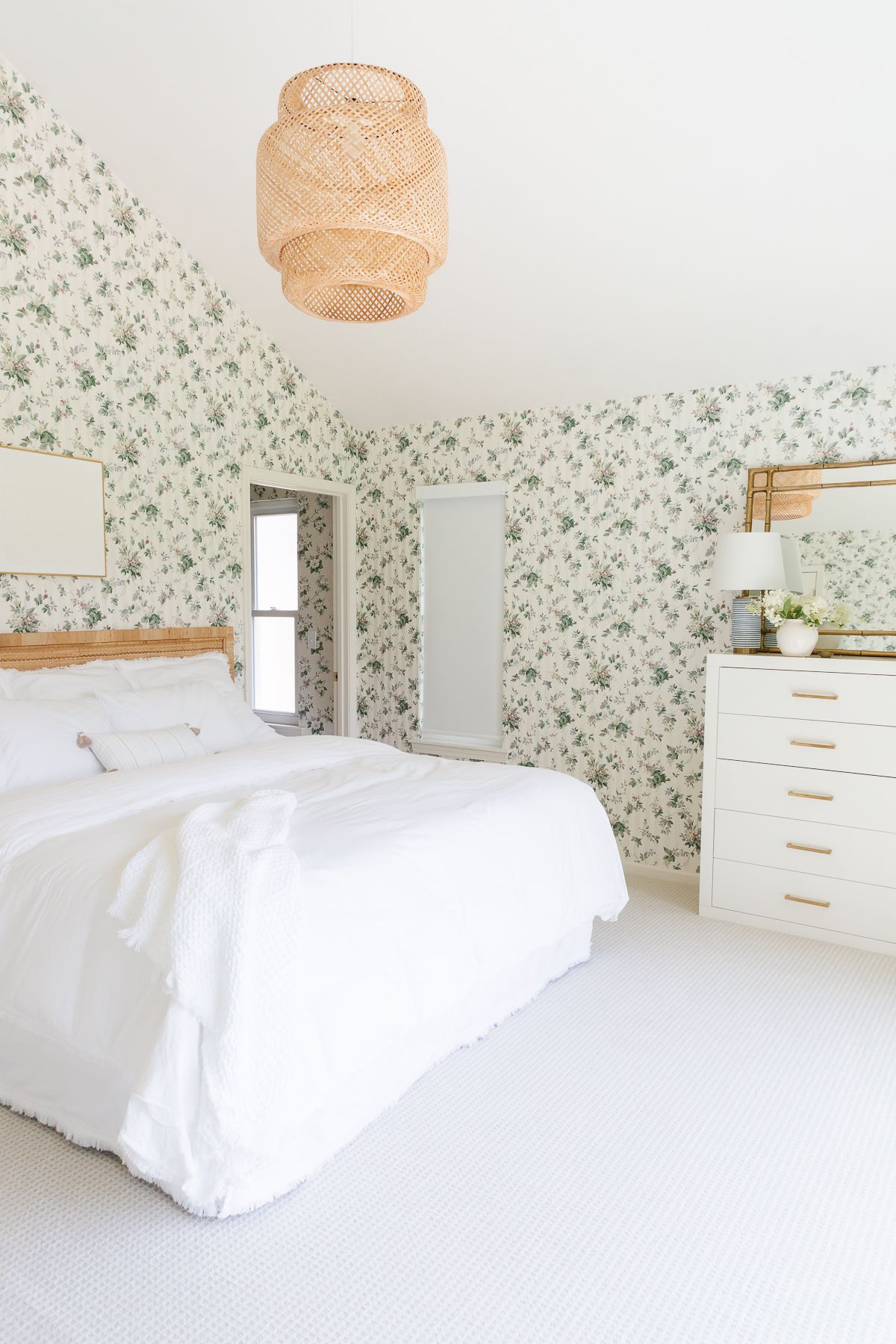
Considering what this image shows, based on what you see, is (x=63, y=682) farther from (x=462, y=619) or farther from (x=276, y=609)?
(x=276, y=609)

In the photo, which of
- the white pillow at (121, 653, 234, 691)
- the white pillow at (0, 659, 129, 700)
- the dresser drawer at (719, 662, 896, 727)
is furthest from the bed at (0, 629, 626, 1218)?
the dresser drawer at (719, 662, 896, 727)

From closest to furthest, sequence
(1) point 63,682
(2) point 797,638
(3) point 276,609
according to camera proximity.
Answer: (1) point 63,682 < (2) point 797,638 < (3) point 276,609

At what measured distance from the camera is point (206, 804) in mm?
2330

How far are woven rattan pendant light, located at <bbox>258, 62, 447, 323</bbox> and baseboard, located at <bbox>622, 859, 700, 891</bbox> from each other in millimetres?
3034

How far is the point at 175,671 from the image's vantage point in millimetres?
3799

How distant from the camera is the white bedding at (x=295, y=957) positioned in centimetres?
179

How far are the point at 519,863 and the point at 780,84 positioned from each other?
7.94 feet

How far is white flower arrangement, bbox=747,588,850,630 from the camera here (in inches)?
143

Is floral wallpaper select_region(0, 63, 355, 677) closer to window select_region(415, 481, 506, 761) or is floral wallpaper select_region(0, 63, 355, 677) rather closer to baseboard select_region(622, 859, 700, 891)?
window select_region(415, 481, 506, 761)

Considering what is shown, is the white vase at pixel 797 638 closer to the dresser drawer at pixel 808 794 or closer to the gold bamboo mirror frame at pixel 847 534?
the gold bamboo mirror frame at pixel 847 534

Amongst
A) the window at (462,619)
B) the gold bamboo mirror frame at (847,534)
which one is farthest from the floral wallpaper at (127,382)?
the gold bamboo mirror frame at (847,534)

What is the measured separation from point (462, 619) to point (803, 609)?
189cm

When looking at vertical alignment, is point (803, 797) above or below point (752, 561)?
below

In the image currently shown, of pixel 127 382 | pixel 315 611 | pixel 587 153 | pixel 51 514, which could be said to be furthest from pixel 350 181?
pixel 315 611
